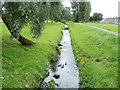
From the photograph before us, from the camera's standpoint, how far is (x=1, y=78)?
971 centimetres

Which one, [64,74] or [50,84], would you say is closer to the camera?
[50,84]

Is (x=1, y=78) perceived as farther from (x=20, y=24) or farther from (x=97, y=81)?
(x=97, y=81)

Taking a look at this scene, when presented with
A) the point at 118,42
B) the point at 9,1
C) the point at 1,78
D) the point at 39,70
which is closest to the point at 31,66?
the point at 39,70

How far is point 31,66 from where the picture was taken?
13.1 meters

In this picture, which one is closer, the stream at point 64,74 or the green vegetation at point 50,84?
the green vegetation at point 50,84

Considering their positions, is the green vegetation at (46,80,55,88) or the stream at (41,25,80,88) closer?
the green vegetation at (46,80,55,88)

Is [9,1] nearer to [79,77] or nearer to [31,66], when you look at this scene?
[31,66]

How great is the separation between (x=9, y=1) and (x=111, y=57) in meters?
12.5

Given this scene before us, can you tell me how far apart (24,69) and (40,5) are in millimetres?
7020

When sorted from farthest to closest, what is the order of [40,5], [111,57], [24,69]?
[111,57], [40,5], [24,69]

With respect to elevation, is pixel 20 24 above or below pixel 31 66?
above

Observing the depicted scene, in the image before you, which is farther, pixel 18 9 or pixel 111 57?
pixel 111 57

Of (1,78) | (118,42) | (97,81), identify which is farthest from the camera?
(118,42)

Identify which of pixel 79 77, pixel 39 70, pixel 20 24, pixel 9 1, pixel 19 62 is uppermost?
pixel 9 1
